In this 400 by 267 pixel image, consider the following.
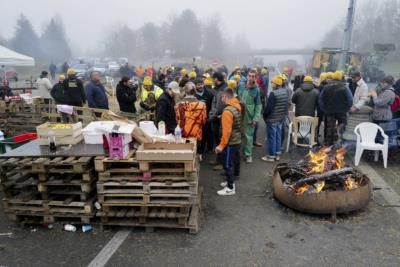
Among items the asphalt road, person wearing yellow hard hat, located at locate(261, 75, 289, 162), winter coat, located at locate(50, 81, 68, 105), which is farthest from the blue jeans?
winter coat, located at locate(50, 81, 68, 105)

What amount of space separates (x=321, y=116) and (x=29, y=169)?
7520mm

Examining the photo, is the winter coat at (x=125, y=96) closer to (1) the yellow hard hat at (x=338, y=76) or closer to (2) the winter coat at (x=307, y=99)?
(2) the winter coat at (x=307, y=99)

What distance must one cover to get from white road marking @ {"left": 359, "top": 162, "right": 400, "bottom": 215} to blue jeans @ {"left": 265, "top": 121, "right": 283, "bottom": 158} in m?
1.86

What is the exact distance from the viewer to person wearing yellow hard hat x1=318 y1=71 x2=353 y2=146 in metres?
7.28

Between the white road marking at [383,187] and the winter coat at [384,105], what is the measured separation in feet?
3.92

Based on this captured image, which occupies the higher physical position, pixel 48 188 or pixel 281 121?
pixel 281 121

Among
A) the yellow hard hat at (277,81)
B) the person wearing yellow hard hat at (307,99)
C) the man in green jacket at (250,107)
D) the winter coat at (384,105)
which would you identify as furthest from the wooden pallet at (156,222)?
the winter coat at (384,105)

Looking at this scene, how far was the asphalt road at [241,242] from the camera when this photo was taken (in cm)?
383

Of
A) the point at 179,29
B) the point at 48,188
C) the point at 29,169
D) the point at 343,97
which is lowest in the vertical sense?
the point at 48,188

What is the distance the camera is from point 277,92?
278 inches

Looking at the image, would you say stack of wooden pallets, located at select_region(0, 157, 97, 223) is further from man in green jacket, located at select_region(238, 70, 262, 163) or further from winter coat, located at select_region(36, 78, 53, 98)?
winter coat, located at select_region(36, 78, 53, 98)

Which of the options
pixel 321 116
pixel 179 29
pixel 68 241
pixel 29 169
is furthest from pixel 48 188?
pixel 179 29

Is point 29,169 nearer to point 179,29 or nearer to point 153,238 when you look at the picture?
point 153,238

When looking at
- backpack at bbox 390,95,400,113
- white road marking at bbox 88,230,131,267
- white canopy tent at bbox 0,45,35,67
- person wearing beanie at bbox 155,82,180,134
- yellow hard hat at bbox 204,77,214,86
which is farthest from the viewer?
white canopy tent at bbox 0,45,35,67
